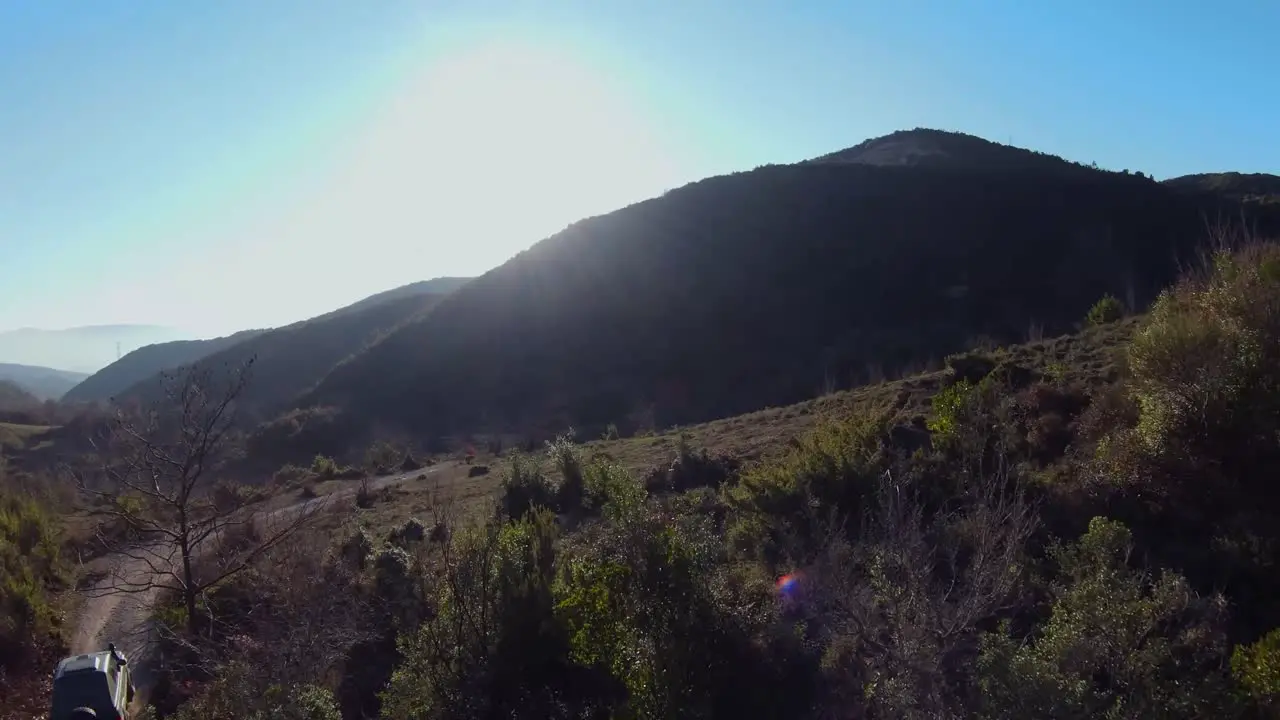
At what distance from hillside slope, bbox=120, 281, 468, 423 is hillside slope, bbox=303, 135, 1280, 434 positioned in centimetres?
1534

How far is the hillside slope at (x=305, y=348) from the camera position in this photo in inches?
2660

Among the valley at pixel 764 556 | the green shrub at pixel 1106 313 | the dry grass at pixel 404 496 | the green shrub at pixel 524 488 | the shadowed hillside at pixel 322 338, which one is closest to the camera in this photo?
the valley at pixel 764 556

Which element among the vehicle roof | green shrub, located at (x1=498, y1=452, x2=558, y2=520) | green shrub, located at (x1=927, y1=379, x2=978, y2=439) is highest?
green shrub, located at (x1=927, y1=379, x2=978, y2=439)

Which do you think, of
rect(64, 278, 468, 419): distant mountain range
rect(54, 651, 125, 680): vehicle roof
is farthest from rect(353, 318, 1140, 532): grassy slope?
rect(64, 278, 468, 419): distant mountain range

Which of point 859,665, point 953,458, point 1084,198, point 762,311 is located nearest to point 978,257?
point 1084,198

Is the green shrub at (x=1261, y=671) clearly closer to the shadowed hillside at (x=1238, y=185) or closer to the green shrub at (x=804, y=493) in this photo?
the green shrub at (x=804, y=493)

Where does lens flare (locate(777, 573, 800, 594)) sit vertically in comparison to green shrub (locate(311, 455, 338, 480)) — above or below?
above

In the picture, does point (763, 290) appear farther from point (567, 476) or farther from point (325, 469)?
point (567, 476)

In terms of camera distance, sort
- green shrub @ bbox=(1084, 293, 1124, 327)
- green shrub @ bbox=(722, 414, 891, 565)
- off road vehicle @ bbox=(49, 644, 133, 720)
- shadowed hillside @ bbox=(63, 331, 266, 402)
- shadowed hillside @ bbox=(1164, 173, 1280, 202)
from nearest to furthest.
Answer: off road vehicle @ bbox=(49, 644, 133, 720) → green shrub @ bbox=(722, 414, 891, 565) → green shrub @ bbox=(1084, 293, 1124, 327) → shadowed hillside @ bbox=(1164, 173, 1280, 202) → shadowed hillside @ bbox=(63, 331, 266, 402)

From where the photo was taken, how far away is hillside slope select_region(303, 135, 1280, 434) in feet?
143

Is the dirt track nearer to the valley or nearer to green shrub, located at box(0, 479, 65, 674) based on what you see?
the valley

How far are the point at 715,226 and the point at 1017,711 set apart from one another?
54593 millimetres

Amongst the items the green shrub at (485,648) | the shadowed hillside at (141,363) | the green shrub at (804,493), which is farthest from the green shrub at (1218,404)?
the shadowed hillside at (141,363)

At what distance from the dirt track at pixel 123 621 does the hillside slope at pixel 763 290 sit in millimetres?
24138
